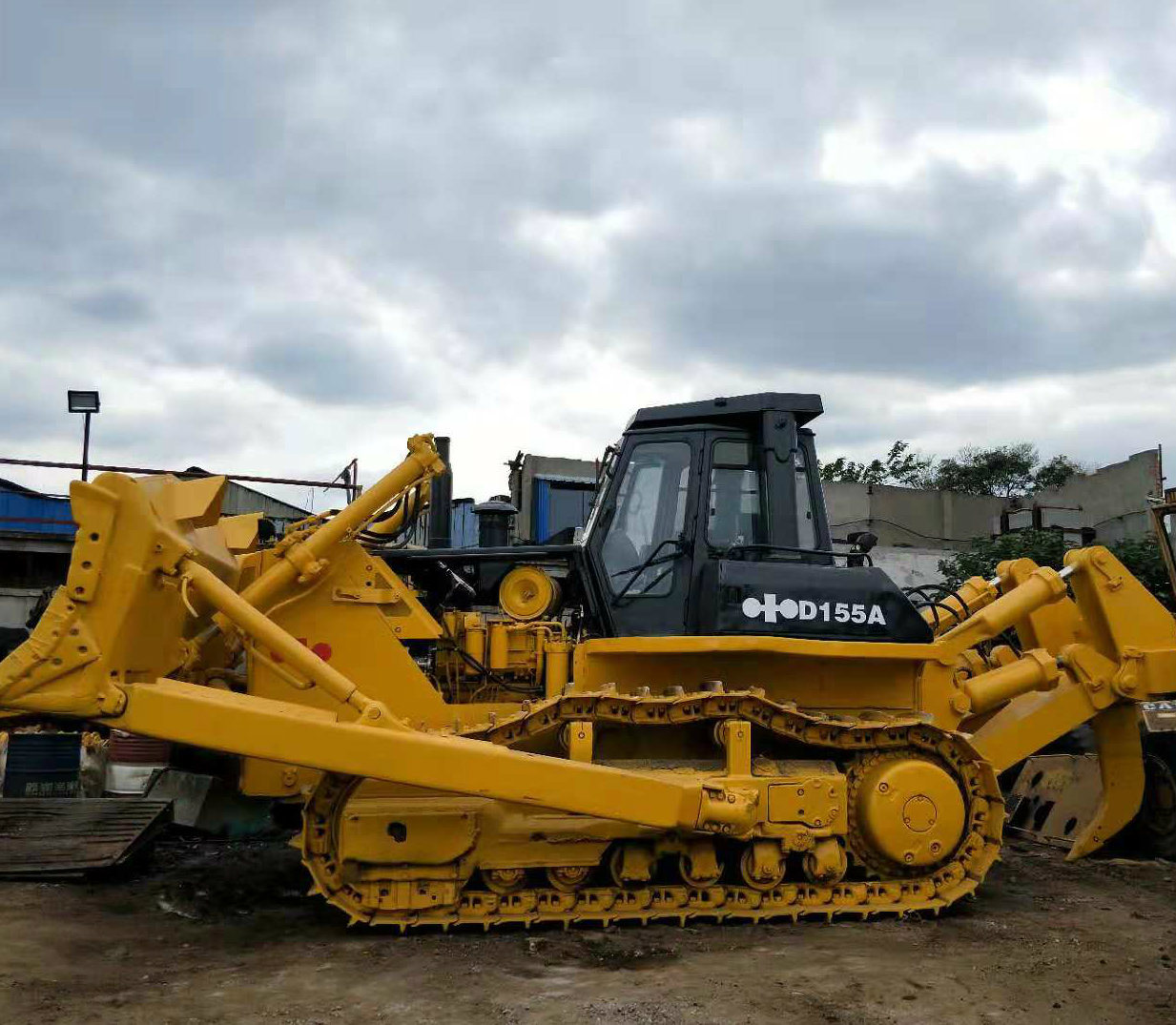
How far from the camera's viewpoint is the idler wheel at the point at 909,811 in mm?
6195

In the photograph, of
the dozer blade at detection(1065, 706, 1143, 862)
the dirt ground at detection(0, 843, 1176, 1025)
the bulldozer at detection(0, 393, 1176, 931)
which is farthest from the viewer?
the dozer blade at detection(1065, 706, 1143, 862)

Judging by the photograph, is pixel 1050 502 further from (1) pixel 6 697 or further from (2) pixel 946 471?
(1) pixel 6 697

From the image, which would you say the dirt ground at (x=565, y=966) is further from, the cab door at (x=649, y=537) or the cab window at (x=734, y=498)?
the cab window at (x=734, y=498)

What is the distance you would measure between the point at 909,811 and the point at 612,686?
1.87 metres

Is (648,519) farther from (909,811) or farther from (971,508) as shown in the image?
(971,508)

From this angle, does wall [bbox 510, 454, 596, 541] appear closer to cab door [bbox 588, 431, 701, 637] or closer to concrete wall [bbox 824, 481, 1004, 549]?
concrete wall [bbox 824, 481, 1004, 549]

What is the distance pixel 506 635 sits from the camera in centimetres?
725

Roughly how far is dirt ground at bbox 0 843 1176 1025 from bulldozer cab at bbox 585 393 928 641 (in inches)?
69.8

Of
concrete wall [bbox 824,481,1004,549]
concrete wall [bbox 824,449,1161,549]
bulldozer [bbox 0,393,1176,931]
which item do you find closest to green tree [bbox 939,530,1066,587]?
concrete wall [bbox 824,449,1161,549]

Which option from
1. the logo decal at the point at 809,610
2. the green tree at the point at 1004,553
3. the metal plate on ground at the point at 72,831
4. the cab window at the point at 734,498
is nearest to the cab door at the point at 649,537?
the cab window at the point at 734,498

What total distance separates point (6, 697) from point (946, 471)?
1855 inches

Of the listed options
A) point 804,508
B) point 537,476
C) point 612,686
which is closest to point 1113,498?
point 537,476

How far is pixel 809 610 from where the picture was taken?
6.52 meters

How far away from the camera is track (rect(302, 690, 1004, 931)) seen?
5.79 metres
